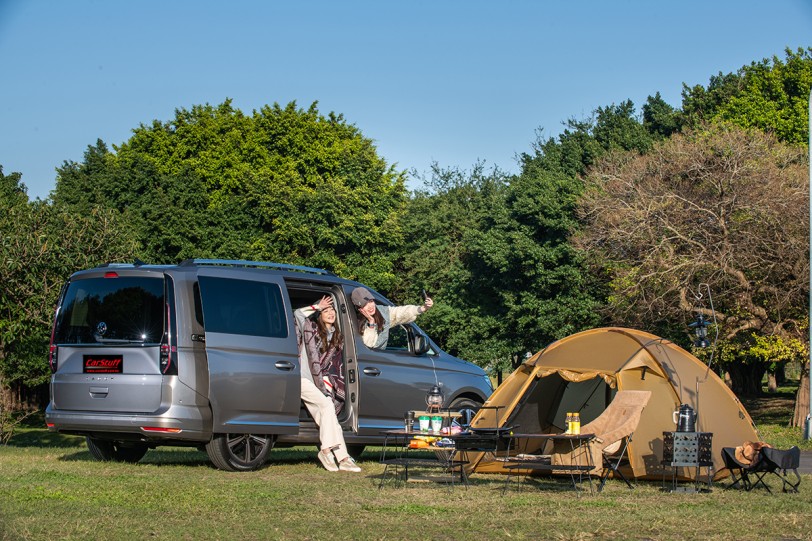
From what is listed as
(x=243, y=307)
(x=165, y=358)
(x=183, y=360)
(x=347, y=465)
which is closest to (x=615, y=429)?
(x=347, y=465)

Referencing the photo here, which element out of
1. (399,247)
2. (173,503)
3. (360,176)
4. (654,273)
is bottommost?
(173,503)

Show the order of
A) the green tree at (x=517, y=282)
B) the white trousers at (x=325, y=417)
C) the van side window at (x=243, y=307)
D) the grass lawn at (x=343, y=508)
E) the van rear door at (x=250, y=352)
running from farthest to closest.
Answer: the green tree at (x=517, y=282) → the white trousers at (x=325, y=417) → the van side window at (x=243, y=307) → the van rear door at (x=250, y=352) → the grass lawn at (x=343, y=508)

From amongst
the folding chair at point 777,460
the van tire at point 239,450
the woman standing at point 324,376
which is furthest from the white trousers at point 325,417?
the folding chair at point 777,460

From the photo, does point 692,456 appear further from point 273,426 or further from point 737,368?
point 737,368

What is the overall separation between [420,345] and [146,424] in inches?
160

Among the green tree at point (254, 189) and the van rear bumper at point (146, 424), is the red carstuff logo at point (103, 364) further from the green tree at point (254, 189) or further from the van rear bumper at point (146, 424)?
the green tree at point (254, 189)

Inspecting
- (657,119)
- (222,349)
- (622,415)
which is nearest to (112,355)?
(222,349)

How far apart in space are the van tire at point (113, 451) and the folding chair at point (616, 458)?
5.66 meters

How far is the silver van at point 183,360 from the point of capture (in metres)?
11.2

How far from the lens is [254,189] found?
4684 cm

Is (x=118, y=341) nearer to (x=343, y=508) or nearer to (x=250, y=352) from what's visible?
(x=250, y=352)

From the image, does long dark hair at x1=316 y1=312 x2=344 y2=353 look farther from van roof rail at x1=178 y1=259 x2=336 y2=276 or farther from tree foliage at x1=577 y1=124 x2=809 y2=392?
tree foliage at x1=577 y1=124 x2=809 y2=392

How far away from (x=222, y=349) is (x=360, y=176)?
38137 millimetres

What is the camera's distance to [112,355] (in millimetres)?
11375
